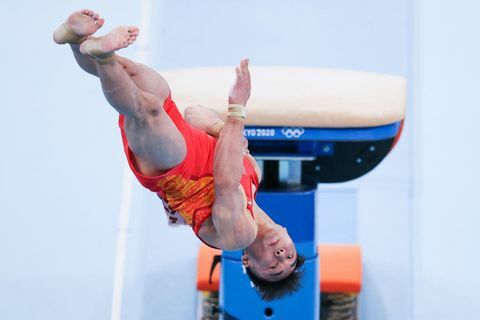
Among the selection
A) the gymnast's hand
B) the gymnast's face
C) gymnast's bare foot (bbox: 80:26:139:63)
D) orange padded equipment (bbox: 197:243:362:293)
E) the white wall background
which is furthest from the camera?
the white wall background

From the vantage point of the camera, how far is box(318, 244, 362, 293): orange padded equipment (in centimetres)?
370

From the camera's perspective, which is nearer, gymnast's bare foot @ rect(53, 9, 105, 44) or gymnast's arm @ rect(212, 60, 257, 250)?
gymnast's bare foot @ rect(53, 9, 105, 44)

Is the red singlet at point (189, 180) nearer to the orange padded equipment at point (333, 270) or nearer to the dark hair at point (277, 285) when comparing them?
the dark hair at point (277, 285)

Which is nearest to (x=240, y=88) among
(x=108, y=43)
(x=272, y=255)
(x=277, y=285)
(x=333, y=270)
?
(x=108, y=43)

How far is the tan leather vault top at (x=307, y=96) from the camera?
9.50 feet

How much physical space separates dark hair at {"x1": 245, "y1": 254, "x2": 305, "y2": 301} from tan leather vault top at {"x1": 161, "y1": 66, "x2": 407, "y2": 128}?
474 millimetres

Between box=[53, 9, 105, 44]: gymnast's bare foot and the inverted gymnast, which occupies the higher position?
box=[53, 9, 105, 44]: gymnast's bare foot

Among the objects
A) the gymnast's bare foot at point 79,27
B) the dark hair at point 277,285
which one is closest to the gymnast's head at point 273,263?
the dark hair at point 277,285

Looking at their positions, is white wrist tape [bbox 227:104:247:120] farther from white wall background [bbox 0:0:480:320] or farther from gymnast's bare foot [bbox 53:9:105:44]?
white wall background [bbox 0:0:480:320]

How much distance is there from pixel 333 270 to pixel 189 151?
151 centimetres

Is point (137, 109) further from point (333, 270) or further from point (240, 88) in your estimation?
point (333, 270)

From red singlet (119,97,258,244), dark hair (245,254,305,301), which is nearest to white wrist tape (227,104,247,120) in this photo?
red singlet (119,97,258,244)

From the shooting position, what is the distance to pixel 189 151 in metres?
2.42

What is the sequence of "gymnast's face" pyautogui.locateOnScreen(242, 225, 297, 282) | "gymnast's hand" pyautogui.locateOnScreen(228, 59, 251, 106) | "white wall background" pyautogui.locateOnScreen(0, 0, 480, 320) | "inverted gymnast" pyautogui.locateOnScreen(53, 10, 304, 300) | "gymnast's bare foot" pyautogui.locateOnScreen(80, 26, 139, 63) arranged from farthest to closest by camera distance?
"white wall background" pyautogui.locateOnScreen(0, 0, 480, 320), "gymnast's face" pyautogui.locateOnScreen(242, 225, 297, 282), "gymnast's hand" pyautogui.locateOnScreen(228, 59, 251, 106), "inverted gymnast" pyautogui.locateOnScreen(53, 10, 304, 300), "gymnast's bare foot" pyautogui.locateOnScreen(80, 26, 139, 63)
